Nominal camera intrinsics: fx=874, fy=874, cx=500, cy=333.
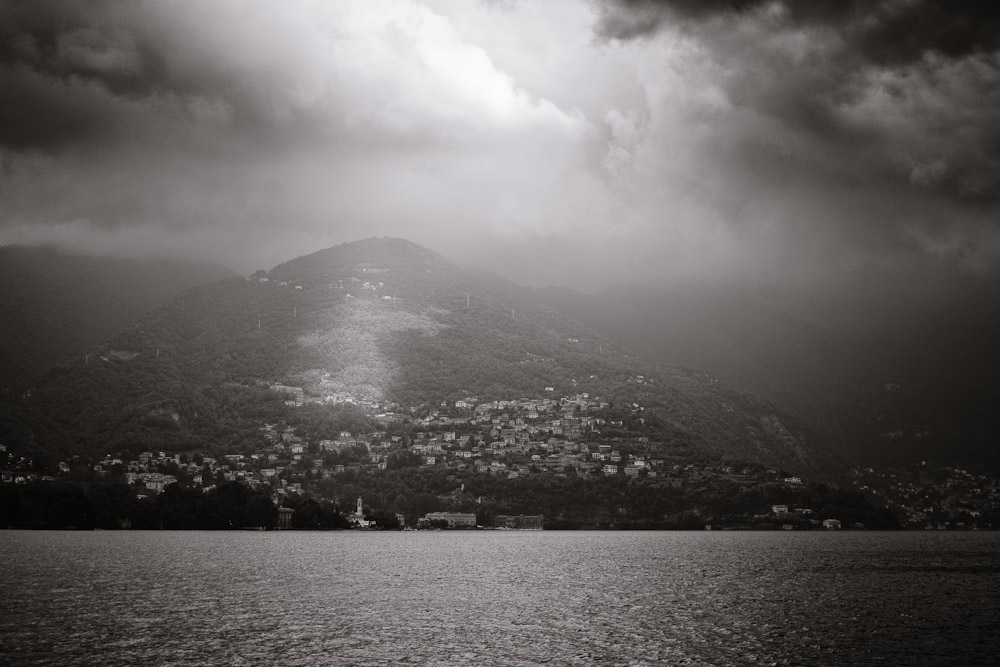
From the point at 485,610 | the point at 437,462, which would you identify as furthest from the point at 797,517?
the point at 485,610

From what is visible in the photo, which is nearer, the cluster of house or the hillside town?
the hillside town

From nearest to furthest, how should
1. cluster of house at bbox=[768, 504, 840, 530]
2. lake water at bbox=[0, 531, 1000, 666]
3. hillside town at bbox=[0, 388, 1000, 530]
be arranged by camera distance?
lake water at bbox=[0, 531, 1000, 666] → hillside town at bbox=[0, 388, 1000, 530] → cluster of house at bbox=[768, 504, 840, 530]

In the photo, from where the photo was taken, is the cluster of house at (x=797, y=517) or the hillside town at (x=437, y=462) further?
the cluster of house at (x=797, y=517)

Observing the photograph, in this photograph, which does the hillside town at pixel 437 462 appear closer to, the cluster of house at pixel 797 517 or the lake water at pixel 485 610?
the cluster of house at pixel 797 517

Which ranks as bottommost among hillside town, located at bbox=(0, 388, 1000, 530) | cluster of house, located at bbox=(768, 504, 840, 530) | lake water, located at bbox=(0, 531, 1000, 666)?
lake water, located at bbox=(0, 531, 1000, 666)

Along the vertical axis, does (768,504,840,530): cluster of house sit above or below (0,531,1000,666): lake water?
above

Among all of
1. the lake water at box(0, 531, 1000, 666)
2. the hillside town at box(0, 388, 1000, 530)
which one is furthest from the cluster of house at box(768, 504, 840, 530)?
the lake water at box(0, 531, 1000, 666)

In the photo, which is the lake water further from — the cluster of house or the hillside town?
the cluster of house

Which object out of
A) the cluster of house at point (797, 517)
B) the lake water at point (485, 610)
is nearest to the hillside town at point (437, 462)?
Result: the cluster of house at point (797, 517)

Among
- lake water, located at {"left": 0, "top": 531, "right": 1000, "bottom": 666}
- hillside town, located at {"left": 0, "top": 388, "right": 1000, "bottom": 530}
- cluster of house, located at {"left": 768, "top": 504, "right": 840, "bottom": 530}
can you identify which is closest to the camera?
lake water, located at {"left": 0, "top": 531, "right": 1000, "bottom": 666}

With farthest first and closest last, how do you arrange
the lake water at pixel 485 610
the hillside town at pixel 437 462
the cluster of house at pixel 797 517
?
the cluster of house at pixel 797 517 → the hillside town at pixel 437 462 → the lake water at pixel 485 610

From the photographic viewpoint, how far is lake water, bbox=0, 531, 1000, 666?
115ft

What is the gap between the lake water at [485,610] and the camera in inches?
1385

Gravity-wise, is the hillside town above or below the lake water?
above
